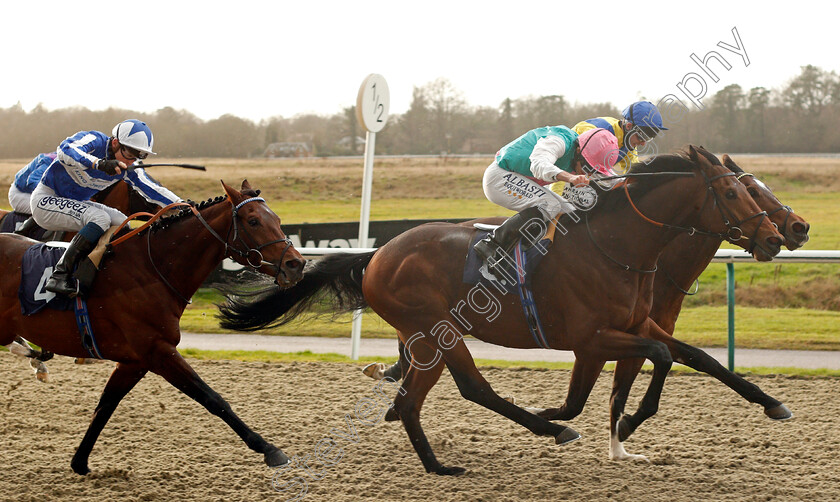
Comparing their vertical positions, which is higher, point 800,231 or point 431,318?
point 800,231

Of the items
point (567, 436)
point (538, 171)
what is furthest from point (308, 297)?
point (567, 436)

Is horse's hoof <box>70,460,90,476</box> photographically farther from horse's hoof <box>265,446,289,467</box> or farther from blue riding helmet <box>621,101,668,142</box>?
blue riding helmet <box>621,101,668,142</box>

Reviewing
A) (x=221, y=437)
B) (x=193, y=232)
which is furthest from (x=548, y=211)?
(x=221, y=437)

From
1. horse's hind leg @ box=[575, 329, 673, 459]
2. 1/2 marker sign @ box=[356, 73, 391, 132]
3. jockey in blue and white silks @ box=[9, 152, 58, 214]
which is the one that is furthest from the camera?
1/2 marker sign @ box=[356, 73, 391, 132]

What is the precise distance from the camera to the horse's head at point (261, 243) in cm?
371

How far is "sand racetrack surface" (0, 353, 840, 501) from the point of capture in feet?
11.8

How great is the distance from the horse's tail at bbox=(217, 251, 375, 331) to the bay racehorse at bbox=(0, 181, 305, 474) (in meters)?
0.70

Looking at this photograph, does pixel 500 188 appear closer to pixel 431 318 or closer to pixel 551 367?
pixel 431 318

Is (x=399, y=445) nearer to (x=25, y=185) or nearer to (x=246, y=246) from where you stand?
(x=246, y=246)

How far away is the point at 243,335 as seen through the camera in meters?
8.39

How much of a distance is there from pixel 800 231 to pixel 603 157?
1.00 m

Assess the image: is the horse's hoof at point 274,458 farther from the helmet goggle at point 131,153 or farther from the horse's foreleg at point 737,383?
the horse's foreleg at point 737,383

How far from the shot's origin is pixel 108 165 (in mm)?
3869

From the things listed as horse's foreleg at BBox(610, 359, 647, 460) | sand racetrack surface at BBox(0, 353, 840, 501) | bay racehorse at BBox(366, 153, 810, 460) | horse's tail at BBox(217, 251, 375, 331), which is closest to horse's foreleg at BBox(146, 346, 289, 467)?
sand racetrack surface at BBox(0, 353, 840, 501)
